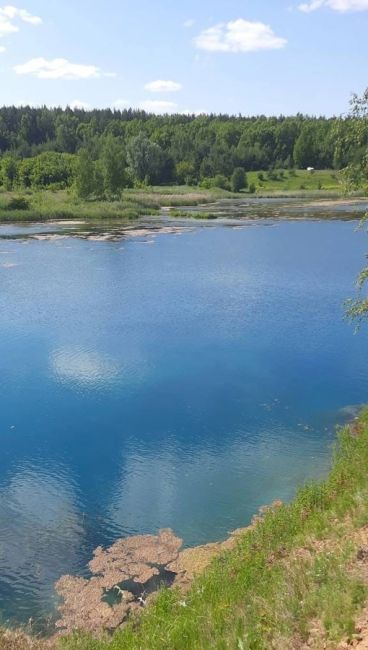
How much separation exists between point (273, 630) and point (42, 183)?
129m

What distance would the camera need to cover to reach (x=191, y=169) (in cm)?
15438

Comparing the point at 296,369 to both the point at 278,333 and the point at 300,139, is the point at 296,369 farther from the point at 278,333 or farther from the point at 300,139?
the point at 300,139

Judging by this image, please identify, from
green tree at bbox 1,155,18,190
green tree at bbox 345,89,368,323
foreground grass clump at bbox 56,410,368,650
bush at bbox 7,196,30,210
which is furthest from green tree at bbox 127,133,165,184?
foreground grass clump at bbox 56,410,368,650

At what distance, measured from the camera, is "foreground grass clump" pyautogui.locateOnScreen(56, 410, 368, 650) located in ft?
27.7

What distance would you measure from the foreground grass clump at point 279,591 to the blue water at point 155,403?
7.24 ft

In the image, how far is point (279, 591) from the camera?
9555mm

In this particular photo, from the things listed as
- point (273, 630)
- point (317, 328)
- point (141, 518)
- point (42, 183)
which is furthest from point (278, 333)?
point (42, 183)

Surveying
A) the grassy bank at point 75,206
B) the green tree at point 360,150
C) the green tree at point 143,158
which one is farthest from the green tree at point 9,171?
the green tree at point 360,150

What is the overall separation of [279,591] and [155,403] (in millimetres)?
13976

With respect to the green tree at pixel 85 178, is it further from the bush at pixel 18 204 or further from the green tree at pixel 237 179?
the green tree at pixel 237 179

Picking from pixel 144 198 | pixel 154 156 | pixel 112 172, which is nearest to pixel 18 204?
pixel 112 172

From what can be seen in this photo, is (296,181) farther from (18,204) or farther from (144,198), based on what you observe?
(18,204)

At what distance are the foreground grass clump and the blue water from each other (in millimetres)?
2207

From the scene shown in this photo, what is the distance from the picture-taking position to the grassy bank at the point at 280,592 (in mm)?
8403
